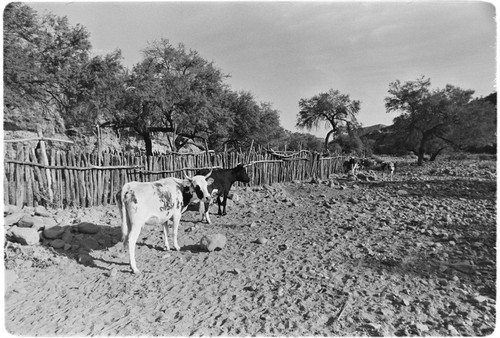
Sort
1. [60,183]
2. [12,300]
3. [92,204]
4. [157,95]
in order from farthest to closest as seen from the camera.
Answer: [157,95] < [92,204] < [60,183] < [12,300]

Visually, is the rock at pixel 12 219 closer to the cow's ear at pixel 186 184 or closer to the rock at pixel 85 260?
the rock at pixel 85 260

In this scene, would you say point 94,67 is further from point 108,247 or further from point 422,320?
point 422,320

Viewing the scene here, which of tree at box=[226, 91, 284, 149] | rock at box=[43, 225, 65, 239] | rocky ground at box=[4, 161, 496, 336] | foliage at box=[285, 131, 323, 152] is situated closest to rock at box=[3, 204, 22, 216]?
rocky ground at box=[4, 161, 496, 336]

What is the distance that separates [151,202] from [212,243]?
4.03ft

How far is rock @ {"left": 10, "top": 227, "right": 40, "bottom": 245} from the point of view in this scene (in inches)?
189

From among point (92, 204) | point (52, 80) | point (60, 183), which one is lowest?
point (92, 204)

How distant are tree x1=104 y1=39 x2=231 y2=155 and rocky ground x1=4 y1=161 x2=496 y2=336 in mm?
8096

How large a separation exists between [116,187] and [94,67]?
21.9ft

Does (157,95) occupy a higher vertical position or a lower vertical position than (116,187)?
higher

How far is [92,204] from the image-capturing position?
7.18m

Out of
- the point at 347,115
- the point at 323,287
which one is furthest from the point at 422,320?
the point at 347,115

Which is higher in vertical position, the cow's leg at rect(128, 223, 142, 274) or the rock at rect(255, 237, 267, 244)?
the cow's leg at rect(128, 223, 142, 274)

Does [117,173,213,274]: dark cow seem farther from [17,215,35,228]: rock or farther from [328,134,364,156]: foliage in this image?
[328,134,364,156]: foliage

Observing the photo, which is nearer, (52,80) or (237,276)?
(237,276)
